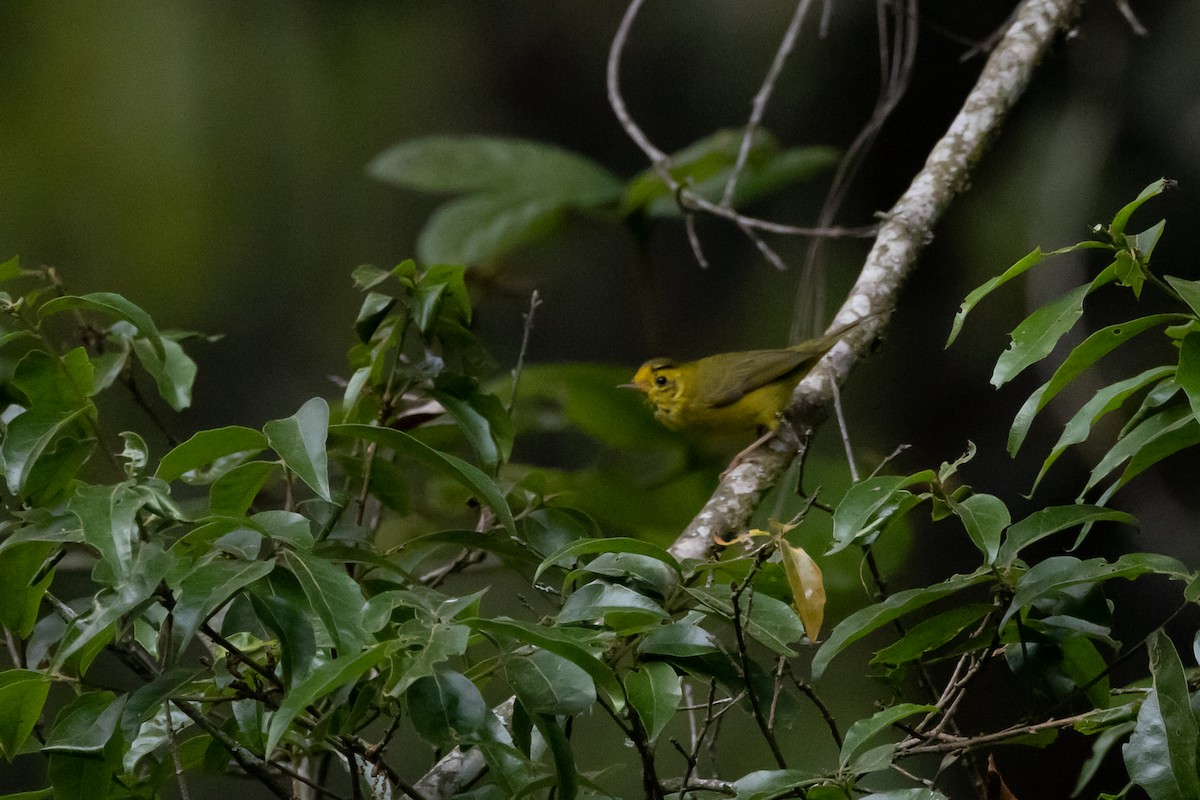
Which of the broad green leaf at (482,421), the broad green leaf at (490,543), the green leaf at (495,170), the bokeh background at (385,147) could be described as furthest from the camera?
the bokeh background at (385,147)

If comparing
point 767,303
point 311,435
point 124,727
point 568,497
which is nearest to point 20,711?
point 124,727

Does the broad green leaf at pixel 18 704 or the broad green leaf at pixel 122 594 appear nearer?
the broad green leaf at pixel 122 594

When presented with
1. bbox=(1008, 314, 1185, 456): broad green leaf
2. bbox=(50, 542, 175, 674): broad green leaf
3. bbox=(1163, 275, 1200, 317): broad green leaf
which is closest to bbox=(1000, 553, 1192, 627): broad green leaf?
bbox=(1008, 314, 1185, 456): broad green leaf

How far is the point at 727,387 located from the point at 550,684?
5.61 ft

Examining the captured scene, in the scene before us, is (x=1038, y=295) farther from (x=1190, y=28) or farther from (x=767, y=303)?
(x=767, y=303)

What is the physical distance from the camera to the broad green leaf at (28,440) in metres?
0.92

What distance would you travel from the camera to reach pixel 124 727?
0.86 m

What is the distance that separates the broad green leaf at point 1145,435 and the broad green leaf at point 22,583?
2.95 feet

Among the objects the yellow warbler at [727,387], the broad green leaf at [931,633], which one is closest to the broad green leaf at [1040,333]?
the broad green leaf at [931,633]

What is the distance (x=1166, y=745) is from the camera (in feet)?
2.68

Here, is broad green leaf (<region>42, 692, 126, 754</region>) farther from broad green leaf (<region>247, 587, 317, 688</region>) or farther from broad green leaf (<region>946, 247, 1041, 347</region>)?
broad green leaf (<region>946, 247, 1041, 347</region>)

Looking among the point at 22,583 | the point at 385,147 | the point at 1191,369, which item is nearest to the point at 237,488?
the point at 22,583

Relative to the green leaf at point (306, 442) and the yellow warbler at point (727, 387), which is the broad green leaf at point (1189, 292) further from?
the yellow warbler at point (727, 387)

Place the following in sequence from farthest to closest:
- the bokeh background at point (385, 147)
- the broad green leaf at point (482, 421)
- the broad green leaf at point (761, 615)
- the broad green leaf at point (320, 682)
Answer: the bokeh background at point (385, 147)
the broad green leaf at point (482, 421)
the broad green leaf at point (761, 615)
the broad green leaf at point (320, 682)
